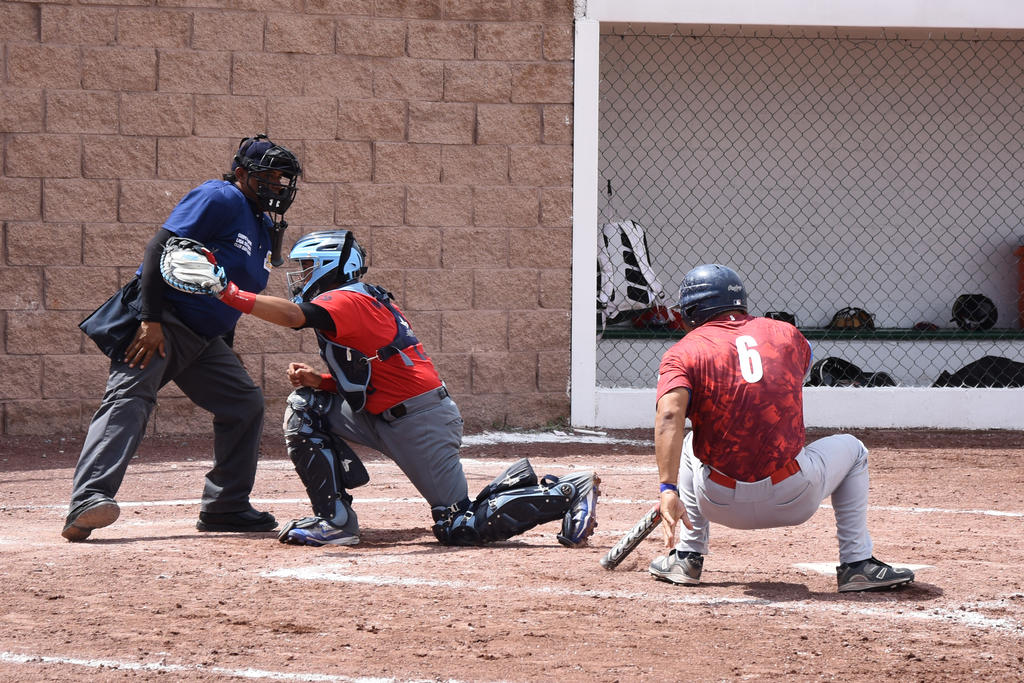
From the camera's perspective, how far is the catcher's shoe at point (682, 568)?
4742 mm

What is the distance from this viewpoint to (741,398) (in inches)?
176

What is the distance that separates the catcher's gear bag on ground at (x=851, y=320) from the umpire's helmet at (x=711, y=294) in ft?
25.0

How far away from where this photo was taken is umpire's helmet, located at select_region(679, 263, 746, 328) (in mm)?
4711

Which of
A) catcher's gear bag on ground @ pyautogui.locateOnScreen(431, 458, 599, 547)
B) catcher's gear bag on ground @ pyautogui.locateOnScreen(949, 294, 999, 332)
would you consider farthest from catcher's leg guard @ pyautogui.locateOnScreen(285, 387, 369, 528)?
catcher's gear bag on ground @ pyautogui.locateOnScreen(949, 294, 999, 332)

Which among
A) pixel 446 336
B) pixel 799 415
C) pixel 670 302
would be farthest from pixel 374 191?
pixel 799 415

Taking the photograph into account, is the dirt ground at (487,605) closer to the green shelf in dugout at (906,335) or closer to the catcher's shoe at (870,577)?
the catcher's shoe at (870,577)

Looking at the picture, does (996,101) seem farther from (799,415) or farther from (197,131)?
(799,415)

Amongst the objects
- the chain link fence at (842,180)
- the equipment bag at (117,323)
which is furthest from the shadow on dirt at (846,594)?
the chain link fence at (842,180)

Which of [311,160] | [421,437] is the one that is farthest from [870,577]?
[311,160]

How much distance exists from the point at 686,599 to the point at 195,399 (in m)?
2.68

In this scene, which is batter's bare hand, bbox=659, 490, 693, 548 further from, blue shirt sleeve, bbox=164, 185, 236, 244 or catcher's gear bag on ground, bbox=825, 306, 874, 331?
catcher's gear bag on ground, bbox=825, 306, 874, 331

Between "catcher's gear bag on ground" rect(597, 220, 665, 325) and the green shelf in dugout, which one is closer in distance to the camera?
"catcher's gear bag on ground" rect(597, 220, 665, 325)

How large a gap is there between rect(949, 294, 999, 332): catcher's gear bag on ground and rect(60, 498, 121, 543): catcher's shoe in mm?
9202

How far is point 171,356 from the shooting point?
5.71 metres
